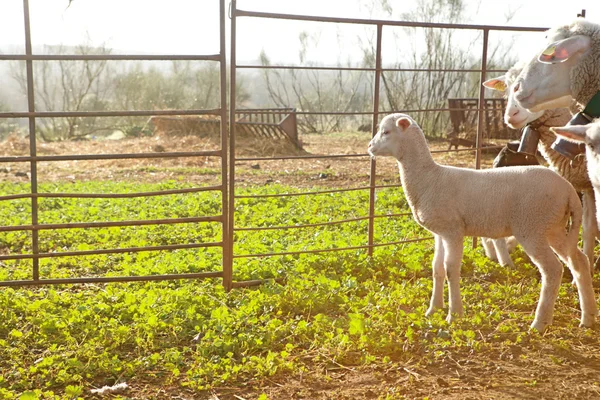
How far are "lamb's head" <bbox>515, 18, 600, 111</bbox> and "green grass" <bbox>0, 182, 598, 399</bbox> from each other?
147 centimetres

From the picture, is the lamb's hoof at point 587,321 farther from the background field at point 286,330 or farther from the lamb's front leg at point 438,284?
the lamb's front leg at point 438,284

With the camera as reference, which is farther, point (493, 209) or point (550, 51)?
point (493, 209)

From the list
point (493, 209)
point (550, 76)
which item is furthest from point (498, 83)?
point (493, 209)

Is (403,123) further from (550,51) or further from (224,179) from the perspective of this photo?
(224,179)

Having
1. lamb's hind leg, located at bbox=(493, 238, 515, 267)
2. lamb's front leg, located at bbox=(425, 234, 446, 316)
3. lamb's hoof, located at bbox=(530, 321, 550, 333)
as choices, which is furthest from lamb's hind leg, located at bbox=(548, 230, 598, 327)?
lamb's hind leg, located at bbox=(493, 238, 515, 267)

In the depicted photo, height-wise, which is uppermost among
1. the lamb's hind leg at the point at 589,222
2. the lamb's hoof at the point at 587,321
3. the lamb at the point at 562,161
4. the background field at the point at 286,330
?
the lamb at the point at 562,161

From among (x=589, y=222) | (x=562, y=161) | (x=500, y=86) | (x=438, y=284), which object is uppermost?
(x=500, y=86)

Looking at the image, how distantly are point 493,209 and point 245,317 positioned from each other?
1.80m

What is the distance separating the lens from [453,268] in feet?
14.6

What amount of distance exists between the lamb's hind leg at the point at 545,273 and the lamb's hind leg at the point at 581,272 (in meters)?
0.22

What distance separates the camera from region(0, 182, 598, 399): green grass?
12.7ft

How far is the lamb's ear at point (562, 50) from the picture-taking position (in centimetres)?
412

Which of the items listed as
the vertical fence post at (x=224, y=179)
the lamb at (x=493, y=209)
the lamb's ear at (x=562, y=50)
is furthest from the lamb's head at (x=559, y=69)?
the vertical fence post at (x=224, y=179)

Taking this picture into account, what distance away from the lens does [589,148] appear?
352cm
